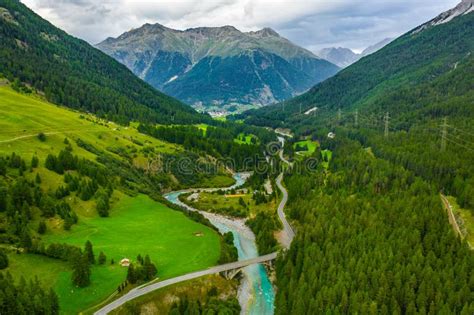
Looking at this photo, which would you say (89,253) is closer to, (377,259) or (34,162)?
(34,162)

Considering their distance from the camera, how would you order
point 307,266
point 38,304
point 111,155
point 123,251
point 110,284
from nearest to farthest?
point 38,304 → point 110,284 → point 307,266 → point 123,251 → point 111,155

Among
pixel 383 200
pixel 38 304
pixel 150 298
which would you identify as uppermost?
pixel 383 200

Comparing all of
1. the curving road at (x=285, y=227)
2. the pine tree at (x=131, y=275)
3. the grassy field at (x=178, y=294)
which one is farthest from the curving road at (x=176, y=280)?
the curving road at (x=285, y=227)

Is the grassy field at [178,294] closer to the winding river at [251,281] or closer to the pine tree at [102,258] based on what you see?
the winding river at [251,281]

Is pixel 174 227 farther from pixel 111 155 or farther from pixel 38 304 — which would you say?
pixel 111 155

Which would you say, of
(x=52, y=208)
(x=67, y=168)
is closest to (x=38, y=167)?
(x=67, y=168)

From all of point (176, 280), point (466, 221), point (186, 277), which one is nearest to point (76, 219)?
point (176, 280)

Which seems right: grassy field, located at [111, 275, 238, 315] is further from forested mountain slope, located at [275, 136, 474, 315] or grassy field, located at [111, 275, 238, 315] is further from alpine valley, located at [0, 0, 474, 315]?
forested mountain slope, located at [275, 136, 474, 315]
